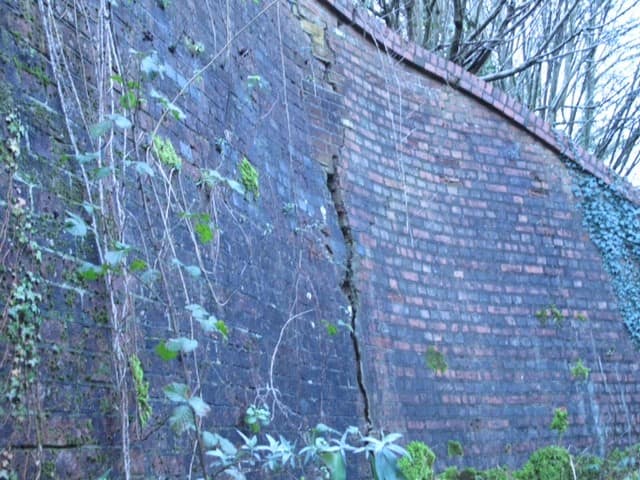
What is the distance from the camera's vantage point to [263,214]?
16.1 ft

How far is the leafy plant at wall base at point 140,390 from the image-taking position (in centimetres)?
308

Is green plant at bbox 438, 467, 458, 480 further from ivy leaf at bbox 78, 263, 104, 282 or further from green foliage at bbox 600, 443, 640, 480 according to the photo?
ivy leaf at bbox 78, 263, 104, 282

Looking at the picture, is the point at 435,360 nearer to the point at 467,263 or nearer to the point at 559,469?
the point at 467,263

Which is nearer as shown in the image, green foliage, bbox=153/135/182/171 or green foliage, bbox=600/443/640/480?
green foliage, bbox=153/135/182/171

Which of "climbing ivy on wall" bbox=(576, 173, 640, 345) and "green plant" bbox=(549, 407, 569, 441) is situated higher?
"climbing ivy on wall" bbox=(576, 173, 640, 345)

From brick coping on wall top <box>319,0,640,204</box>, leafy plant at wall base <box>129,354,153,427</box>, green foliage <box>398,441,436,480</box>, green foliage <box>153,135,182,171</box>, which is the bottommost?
green foliage <box>398,441,436,480</box>

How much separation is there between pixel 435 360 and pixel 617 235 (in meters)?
2.83

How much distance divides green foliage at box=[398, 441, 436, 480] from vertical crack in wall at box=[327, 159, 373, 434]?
12.9 inches

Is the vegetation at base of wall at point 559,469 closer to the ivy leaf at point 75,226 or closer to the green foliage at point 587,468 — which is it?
the green foliage at point 587,468

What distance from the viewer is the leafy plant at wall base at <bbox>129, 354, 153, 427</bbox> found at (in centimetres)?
308

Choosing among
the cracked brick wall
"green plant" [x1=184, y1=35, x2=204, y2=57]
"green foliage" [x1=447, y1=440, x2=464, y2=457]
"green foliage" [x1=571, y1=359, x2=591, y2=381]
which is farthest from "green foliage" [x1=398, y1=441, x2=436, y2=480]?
"green plant" [x1=184, y1=35, x2=204, y2=57]

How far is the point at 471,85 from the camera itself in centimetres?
748

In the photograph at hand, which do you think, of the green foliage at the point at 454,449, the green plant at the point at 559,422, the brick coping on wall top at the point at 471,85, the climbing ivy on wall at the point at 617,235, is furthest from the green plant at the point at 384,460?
the climbing ivy on wall at the point at 617,235

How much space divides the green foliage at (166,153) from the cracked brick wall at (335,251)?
105 millimetres
